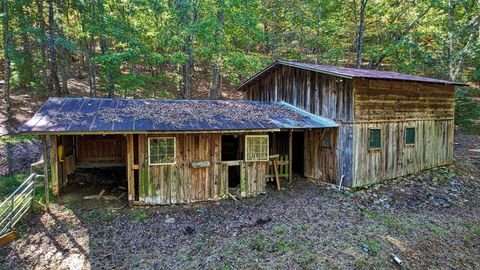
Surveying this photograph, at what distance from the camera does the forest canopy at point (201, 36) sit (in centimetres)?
1766

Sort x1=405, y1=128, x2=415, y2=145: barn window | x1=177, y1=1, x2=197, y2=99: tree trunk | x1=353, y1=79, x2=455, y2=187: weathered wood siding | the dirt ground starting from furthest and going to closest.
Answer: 1. x1=177, y1=1, x2=197, y2=99: tree trunk
2. x1=405, y1=128, x2=415, y2=145: barn window
3. x1=353, y1=79, x2=455, y2=187: weathered wood siding
4. the dirt ground

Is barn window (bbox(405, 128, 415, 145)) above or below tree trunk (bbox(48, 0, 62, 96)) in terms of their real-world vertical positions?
below

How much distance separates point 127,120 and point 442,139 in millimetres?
14627

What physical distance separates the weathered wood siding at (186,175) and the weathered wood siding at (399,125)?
5.01 m

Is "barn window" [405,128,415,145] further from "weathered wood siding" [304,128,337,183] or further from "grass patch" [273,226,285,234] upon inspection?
"grass patch" [273,226,285,234]

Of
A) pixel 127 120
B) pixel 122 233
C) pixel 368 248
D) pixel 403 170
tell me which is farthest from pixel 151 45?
pixel 368 248

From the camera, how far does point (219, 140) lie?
1033cm

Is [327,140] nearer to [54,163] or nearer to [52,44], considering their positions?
[54,163]

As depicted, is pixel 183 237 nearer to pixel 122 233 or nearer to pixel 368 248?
pixel 122 233

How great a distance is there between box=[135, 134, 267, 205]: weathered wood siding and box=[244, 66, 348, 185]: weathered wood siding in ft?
13.4

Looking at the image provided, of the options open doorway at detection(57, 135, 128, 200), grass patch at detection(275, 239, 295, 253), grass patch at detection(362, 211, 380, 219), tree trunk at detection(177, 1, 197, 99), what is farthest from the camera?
tree trunk at detection(177, 1, 197, 99)

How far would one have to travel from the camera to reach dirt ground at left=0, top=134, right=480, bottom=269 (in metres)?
6.82

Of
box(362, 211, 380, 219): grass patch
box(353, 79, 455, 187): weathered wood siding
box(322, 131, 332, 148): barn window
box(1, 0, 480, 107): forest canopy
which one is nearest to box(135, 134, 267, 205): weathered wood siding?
box(322, 131, 332, 148): barn window

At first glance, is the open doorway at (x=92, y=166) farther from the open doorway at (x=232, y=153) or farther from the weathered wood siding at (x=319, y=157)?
the weathered wood siding at (x=319, y=157)
